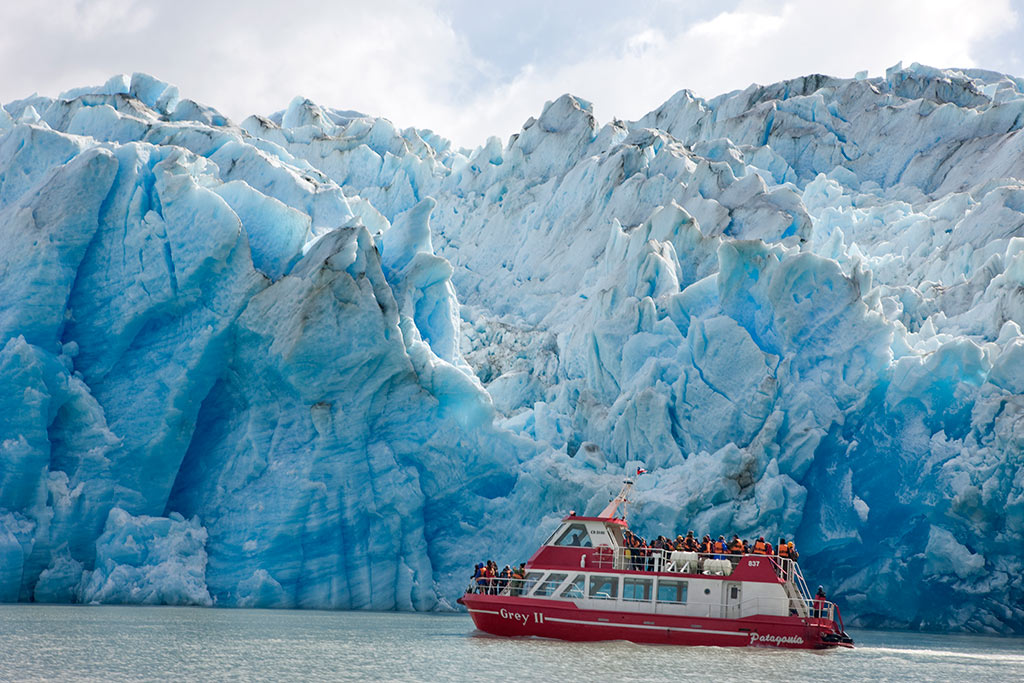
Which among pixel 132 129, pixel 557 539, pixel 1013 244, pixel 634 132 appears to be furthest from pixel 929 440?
pixel 132 129

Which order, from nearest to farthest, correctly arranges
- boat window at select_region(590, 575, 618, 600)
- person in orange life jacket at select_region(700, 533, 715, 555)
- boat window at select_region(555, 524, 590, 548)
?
boat window at select_region(590, 575, 618, 600) < person in orange life jacket at select_region(700, 533, 715, 555) < boat window at select_region(555, 524, 590, 548)

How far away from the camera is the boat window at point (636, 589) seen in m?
22.5

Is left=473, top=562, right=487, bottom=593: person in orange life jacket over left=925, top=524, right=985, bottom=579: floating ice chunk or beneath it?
beneath

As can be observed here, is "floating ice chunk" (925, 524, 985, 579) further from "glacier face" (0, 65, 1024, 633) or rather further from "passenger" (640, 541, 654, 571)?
"passenger" (640, 541, 654, 571)

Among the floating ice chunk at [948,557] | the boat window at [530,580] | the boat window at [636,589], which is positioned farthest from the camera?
the floating ice chunk at [948,557]

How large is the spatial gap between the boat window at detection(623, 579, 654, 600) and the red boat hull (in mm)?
436

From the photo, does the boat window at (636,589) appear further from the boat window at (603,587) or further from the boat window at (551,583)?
the boat window at (551,583)

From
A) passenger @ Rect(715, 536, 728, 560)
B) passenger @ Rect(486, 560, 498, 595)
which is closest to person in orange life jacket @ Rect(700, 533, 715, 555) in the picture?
passenger @ Rect(715, 536, 728, 560)

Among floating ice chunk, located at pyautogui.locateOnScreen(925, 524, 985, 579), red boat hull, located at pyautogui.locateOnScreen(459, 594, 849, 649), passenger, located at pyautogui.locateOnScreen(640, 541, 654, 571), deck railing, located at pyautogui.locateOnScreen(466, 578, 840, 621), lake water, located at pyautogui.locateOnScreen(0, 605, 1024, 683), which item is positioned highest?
floating ice chunk, located at pyautogui.locateOnScreen(925, 524, 985, 579)

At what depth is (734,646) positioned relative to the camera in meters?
21.8

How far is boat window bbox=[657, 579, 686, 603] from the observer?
22375 mm

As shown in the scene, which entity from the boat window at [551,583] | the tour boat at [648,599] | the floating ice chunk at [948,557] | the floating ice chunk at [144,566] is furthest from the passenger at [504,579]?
the floating ice chunk at [948,557]

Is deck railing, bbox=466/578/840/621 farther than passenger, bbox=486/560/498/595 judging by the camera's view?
No

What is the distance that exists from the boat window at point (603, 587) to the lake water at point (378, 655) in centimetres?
115
